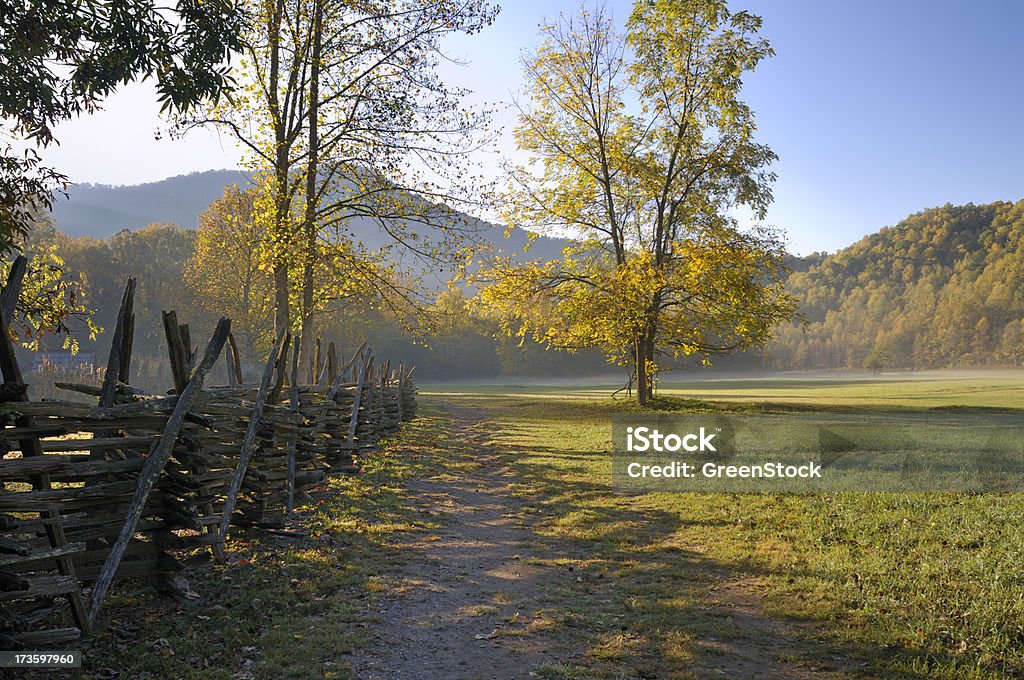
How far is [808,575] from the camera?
6.44 metres

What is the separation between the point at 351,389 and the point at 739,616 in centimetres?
1113

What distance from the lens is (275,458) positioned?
899 cm

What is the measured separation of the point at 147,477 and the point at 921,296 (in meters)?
104

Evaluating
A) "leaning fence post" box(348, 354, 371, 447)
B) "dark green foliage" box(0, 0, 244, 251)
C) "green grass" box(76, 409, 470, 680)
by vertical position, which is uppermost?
"dark green foliage" box(0, 0, 244, 251)

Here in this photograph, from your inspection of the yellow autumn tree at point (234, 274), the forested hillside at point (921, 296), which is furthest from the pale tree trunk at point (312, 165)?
the forested hillside at point (921, 296)

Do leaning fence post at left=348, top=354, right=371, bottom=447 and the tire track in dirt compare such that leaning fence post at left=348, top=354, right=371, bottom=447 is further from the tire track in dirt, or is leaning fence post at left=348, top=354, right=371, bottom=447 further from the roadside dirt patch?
the tire track in dirt

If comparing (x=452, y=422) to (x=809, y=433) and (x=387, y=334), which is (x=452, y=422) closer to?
(x=809, y=433)

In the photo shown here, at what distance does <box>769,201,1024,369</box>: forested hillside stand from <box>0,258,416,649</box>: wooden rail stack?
74.0m

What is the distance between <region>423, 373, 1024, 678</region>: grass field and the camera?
4.72 meters

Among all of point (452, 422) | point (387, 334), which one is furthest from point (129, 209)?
point (452, 422)

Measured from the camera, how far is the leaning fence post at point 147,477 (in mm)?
5082

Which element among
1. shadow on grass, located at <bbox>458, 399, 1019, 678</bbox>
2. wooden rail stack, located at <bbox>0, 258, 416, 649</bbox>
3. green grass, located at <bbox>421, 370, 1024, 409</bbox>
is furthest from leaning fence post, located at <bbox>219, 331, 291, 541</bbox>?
green grass, located at <bbox>421, 370, 1024, 409</bbox>

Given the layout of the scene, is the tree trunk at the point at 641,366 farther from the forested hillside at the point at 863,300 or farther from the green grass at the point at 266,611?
the forested hillside at the point at 863,300

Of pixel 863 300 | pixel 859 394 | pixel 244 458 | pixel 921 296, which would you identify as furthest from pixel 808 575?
pixel 863 300
